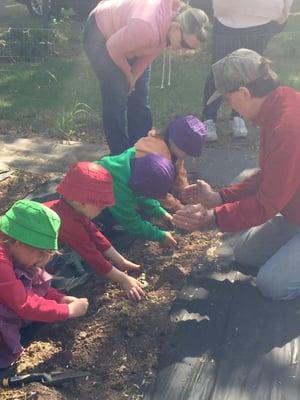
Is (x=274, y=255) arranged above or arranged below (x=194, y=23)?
below

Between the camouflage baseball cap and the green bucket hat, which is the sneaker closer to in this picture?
the camouflage baseball cap

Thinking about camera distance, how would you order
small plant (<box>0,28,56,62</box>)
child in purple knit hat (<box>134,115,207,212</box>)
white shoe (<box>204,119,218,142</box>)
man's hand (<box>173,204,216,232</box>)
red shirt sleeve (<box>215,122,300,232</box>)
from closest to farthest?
red shirt sleeve (<box>215,122,300,232</box>) → man's hand (<box>173,204,216,232</box>) → child in purple knit hat (<box>134,115,207,212</box>) → white shoe (<box>204,119,218,142</box>) → small plant (<box>0,28,56,62</box>)

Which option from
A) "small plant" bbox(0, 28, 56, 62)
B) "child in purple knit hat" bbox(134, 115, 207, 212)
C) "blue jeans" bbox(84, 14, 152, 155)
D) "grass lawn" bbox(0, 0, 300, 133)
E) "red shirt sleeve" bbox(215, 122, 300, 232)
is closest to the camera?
"red shirt sleeve" bbox(215, 122, 300, 232)

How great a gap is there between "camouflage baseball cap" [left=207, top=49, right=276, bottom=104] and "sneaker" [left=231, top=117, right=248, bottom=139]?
95.5 inches

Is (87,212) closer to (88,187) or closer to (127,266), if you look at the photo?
(88,187)

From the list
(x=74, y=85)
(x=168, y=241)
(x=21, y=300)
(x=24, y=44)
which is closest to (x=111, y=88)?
(x=168, y=241)

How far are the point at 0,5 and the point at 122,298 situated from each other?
1150 centimetres

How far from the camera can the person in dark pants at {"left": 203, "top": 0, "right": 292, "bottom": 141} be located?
5344mm

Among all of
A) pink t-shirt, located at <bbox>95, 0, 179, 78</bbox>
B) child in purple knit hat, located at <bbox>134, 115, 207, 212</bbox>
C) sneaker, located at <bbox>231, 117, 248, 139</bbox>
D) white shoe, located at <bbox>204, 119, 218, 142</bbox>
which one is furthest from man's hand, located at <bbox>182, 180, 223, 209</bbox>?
sneaker, located at <bbox>231, 117, 248, 139</bbox>

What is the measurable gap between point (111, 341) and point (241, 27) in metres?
3.32

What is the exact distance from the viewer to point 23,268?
278cm

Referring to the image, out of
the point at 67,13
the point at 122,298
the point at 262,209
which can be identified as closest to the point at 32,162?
the point at 122,298

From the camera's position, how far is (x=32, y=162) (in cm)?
510

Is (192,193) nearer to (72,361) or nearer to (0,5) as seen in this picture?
(72,361)
